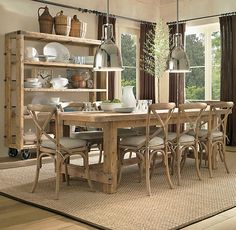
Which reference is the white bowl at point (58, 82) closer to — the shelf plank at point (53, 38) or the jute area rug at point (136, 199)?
the shelf plank at point (53, 38)

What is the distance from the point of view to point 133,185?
13.3ft

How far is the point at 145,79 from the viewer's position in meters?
8.02

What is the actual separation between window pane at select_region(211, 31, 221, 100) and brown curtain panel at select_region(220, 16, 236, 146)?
14.5 inches

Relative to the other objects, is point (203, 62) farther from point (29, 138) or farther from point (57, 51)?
point (29, 138)

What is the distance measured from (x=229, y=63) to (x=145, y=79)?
5.77ft

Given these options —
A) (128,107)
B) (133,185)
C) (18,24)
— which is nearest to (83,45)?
(18,24)

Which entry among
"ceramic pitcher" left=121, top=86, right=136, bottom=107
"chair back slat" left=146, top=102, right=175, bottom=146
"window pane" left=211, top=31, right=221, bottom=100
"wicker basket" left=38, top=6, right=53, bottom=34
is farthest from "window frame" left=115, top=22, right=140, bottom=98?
"chair back slat" left=146, top=102, right=175, bottom=146

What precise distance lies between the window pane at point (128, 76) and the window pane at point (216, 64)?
62.6 inches

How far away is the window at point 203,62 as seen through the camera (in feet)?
24.7

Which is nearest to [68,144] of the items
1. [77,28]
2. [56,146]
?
[56,146]

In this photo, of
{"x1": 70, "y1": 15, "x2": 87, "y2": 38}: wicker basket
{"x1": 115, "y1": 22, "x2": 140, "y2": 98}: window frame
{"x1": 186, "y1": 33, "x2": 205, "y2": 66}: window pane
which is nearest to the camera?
{"x1": 70, "y1": 15, "x2": 87, "y2": 38}: wicker basket

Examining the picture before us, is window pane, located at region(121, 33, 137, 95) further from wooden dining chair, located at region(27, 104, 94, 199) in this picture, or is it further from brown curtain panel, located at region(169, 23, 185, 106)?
wooden dining chair, located at region(27, 104, 94, 199)

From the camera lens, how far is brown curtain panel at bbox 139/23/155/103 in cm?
793

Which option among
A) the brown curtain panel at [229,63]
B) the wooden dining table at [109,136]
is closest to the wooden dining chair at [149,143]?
the wooden dining table at [109,136]
